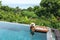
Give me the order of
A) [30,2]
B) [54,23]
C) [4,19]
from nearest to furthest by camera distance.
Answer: [54,23]
[4,19]
[30,2]

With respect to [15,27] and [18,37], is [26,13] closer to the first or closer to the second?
[15,27]

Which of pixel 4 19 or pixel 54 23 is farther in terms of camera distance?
pixel 4 19

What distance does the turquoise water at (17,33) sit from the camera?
27.5 ft

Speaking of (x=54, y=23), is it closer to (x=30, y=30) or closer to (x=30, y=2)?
(x=30, y=30)

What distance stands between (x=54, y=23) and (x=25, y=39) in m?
2.01

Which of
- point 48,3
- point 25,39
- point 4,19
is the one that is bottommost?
point 25,39

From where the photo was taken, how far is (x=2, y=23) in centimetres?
948

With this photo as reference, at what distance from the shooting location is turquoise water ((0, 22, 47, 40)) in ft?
27.5

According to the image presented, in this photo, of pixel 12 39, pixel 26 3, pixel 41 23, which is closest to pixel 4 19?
pixel 41 23

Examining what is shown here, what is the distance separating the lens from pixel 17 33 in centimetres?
Answer: 908

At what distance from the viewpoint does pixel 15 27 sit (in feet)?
30.8

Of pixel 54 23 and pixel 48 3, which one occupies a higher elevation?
pixel 48 3

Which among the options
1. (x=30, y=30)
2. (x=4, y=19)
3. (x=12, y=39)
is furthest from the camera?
(x=4, y=19)

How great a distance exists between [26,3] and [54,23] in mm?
4413
